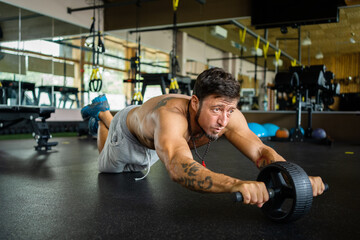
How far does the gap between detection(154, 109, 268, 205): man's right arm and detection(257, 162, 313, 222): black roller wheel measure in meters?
0.14

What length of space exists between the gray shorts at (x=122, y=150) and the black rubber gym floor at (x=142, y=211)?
0.09 m

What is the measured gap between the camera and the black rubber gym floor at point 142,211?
1.02 m

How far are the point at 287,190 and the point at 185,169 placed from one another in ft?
1.22

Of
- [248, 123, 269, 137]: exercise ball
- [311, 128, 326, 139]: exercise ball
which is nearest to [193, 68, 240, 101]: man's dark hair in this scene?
[248, 123, 269, 137]: exercise ball

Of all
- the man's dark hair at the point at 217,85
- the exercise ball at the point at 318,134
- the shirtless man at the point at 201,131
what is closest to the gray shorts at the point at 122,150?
the shirtless man at the point at 201,131

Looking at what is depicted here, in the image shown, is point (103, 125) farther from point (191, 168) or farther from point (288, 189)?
point (288, 189)

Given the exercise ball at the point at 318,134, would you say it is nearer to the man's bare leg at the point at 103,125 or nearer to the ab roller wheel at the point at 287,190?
the man's bare leg at the point at 103,125

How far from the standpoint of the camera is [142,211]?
4.11 ft

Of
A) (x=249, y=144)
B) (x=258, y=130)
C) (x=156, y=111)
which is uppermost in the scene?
(x=156, y=111)

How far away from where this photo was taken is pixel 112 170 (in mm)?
2068

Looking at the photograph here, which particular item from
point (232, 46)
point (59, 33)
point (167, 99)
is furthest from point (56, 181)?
point (232, 46)

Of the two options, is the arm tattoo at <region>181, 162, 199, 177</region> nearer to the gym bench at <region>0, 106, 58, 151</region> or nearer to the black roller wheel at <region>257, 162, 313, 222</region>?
the black roller wheel at <region>257, 162, 313, 222</region>

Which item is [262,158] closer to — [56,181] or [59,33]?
[56,181]

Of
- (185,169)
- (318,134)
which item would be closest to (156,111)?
(185,169)
